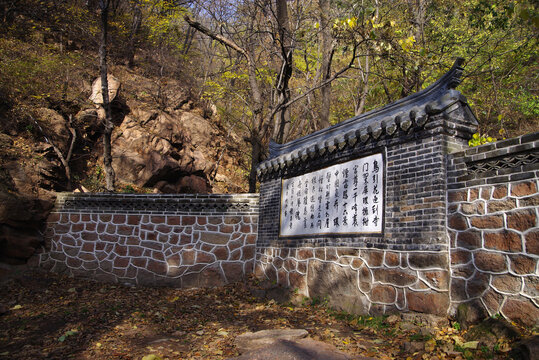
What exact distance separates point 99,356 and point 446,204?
4865 millimetres

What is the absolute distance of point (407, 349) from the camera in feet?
14.5

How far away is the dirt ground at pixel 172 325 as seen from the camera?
459 cm

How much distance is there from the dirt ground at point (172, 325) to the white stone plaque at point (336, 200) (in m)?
1.40

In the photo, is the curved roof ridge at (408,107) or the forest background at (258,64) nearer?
the curved roof ridge at (408,107)

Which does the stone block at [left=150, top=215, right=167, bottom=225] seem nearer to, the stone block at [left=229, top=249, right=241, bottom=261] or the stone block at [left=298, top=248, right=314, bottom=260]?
the stone block at [left=229, top=249, right=241, bottom=261]

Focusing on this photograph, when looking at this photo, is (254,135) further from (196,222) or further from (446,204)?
(446,204)

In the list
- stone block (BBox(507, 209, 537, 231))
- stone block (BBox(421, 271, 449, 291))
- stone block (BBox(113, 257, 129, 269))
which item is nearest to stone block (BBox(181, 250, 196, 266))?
stone block (BBox(113, 257, 129, 269))

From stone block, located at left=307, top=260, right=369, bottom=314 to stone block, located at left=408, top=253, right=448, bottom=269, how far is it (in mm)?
1051

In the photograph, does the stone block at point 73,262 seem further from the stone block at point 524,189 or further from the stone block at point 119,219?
the stone block at point 524,189

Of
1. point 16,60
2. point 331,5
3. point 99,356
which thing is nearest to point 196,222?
point 99,356

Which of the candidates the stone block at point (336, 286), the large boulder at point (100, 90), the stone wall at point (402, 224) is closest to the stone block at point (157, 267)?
the stone wall at point (402, 224)

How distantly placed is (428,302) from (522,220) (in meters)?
1.52

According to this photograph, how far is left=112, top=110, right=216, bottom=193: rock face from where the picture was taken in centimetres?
1430

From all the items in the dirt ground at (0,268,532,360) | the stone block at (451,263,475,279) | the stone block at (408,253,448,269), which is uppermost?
the stone block at (408,253,448,269)
